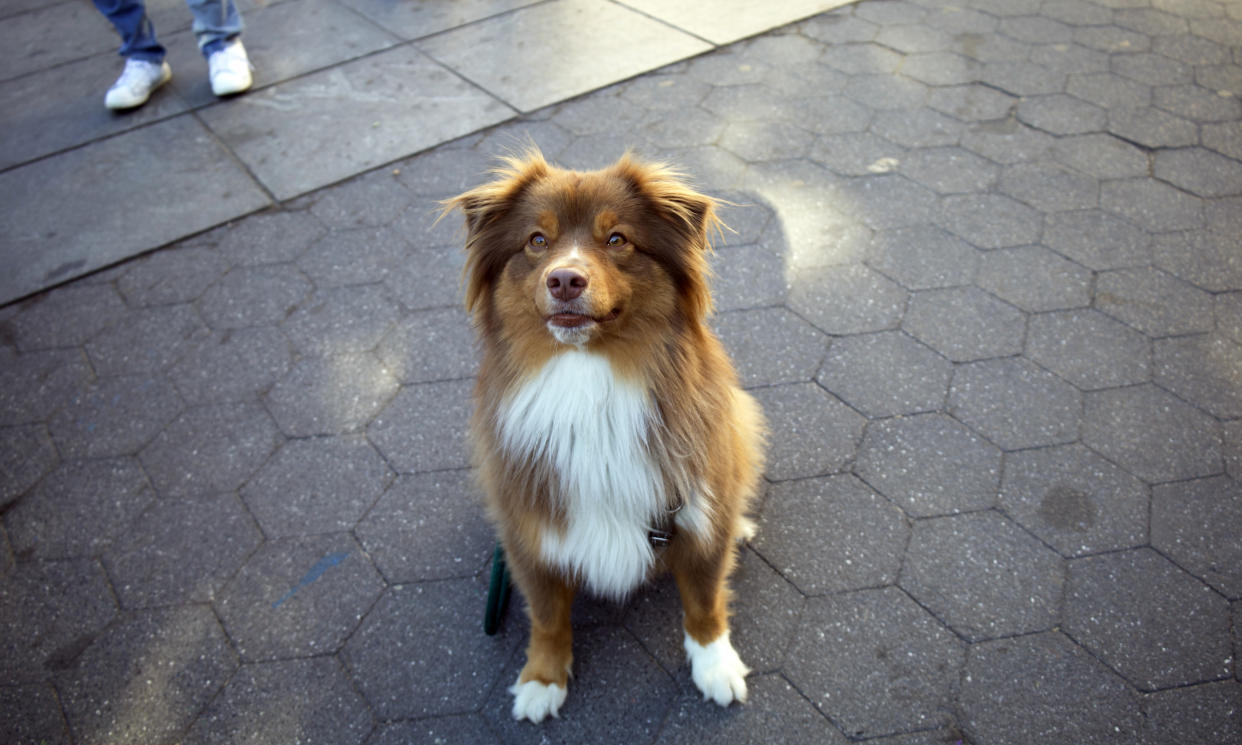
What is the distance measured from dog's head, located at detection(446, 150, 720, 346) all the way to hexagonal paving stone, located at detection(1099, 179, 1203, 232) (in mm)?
3085

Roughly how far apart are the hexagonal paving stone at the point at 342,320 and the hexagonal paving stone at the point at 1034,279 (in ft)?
10.1

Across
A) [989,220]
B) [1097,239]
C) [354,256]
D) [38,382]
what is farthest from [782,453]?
[38,382]

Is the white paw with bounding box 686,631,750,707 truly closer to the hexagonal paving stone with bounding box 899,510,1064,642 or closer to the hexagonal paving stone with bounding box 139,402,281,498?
the hexagonal paving stone with bounding box 899,510,1064,642

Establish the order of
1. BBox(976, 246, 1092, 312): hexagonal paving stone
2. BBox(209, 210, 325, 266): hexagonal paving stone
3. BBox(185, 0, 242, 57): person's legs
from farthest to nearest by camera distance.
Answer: BBox(185, 0, 242, 57): person's legs → BBox(209, 210, 325, 266): hexagonal paving stone → BBox(976, 246, 1092, 312): hexagonal paving stone

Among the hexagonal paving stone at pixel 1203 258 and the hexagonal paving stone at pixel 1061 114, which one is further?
the hexagonal paving stone at pixel 1061 114

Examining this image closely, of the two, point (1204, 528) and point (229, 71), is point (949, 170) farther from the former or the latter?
point (229, 71)

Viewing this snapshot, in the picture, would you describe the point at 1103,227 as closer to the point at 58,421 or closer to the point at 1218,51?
the point at 1218,51

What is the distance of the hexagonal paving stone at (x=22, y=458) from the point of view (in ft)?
10.5

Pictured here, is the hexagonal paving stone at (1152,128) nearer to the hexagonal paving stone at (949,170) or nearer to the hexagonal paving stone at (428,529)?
the hexagonal paving stone at (949,170)

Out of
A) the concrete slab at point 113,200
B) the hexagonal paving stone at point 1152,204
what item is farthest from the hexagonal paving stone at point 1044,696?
the concrete slab at point 113,200

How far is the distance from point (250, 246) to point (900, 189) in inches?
151

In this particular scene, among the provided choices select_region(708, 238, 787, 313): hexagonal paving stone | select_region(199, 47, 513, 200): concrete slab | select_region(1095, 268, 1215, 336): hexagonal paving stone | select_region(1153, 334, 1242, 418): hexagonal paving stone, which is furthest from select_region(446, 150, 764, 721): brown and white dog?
select_region(199, 47, 513, 200): concrete slab

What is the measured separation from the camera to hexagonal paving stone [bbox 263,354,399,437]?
333 cm

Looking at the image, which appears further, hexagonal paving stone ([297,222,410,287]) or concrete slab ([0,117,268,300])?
concrete slab ([0,117,268,300])
